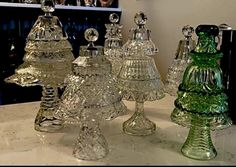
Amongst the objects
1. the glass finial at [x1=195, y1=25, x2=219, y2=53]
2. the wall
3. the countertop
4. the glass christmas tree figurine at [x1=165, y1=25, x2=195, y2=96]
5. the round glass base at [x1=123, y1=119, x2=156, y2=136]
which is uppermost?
the wall

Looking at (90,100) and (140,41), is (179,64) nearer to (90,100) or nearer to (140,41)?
(140,41)

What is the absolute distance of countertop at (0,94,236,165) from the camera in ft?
2.01

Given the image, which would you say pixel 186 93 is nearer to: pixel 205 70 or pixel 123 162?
pixel 205 70

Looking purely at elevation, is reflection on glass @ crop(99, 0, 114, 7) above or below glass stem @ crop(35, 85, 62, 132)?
above

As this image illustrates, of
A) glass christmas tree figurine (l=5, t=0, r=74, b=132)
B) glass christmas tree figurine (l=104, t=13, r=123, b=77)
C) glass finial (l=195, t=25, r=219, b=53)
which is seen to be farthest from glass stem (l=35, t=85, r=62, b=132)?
glass finial (l=195, t=25, r=219, b=53)

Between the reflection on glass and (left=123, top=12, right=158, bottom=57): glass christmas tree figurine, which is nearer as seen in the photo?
(left=123, top=12, right=158, bottom=57): glass christmas tree figurine

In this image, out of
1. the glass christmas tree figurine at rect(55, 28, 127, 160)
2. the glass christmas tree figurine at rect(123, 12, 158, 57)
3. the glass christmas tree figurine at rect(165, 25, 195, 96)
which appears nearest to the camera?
the glass christmas tree figurine at rect(55, 28, 127, 160)

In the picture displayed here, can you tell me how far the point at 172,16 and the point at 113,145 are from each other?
2.70 feet

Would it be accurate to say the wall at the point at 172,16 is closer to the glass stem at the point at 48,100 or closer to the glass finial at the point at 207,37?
the glass finial at the point at 207,37

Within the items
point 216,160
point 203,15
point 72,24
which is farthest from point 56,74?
point 72,24

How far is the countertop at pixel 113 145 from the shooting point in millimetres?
612

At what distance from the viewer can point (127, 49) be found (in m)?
0.86

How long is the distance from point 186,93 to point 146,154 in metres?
0.16

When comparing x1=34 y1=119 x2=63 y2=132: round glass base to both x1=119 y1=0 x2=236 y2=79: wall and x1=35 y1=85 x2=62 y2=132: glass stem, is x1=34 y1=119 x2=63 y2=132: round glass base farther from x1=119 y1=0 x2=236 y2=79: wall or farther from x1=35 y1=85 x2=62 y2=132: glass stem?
x1=119 y1=0 x2=236 y2=79: wall
